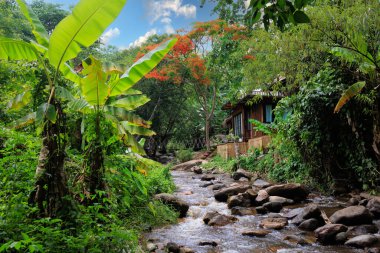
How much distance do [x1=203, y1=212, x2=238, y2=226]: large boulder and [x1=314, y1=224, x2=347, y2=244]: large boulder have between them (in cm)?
210

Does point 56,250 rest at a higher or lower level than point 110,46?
lower

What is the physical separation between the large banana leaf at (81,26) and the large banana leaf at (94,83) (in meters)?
0.28

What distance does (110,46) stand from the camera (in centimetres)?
3238

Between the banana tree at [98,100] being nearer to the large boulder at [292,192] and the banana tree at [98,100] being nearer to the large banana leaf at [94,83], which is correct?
the large banana leaf at [94,83]

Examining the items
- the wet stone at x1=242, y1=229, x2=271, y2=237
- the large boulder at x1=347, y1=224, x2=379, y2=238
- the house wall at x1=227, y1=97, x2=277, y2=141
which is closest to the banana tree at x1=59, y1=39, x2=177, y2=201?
the wet stone at x1=242, y1=229, x2=271, y2=237

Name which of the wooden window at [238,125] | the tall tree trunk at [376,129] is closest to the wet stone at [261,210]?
the tall tree trunk at [376,129]

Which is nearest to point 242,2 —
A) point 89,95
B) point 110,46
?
point 89,95

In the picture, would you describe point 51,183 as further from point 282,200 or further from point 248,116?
point 248,116

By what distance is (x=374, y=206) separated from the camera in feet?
22.6

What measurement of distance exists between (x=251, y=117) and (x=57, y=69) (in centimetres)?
2034

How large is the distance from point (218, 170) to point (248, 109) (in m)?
7.04

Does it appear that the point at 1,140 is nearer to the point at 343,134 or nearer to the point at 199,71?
the point at 343,134

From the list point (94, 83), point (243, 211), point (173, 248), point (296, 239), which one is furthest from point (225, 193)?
point (94, 83)

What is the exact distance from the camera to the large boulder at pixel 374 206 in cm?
670
